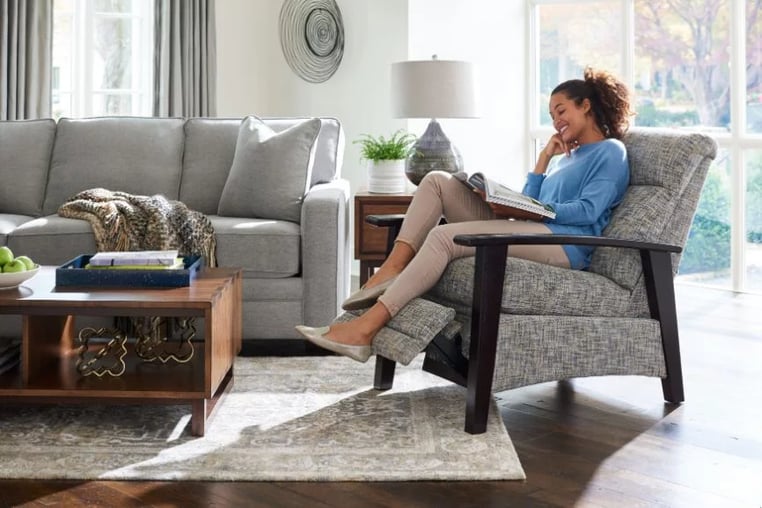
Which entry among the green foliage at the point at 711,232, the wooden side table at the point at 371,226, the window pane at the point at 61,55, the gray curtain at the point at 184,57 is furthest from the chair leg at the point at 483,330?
the window pane at the point at 61,55

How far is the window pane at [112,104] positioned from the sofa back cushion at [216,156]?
2.03 meters

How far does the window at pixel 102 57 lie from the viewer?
6.38 meters

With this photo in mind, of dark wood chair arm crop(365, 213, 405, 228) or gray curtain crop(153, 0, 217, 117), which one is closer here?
dark wood chair arm crop(365, 213, 405, 228)

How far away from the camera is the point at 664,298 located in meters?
3.13

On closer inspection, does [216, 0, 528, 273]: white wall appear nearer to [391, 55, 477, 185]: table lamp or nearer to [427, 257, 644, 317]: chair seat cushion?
[391, 55, 477, 185]: table lamp

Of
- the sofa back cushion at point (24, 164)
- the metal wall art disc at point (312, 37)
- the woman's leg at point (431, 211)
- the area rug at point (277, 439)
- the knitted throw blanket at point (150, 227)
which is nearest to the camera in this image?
the area rug at point (277, 439)

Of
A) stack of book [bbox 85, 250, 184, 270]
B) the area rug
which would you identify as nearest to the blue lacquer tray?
stack of book [bbox 85, 250, 184, 270]

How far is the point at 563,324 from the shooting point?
118 inches

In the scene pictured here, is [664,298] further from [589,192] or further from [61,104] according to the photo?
[61,104]

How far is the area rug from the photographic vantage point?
252cm

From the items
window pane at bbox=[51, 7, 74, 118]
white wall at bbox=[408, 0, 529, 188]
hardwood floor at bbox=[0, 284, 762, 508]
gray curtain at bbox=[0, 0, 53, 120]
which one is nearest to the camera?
hardwood floor at bbox=[0, 284, 762, 508]

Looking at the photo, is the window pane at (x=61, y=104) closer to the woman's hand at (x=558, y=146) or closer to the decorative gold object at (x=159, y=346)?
the decorative gold object at (x=159, y=346)

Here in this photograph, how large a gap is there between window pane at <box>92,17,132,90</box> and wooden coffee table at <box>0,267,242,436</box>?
3513 mm

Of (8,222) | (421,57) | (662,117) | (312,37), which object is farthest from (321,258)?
(312,37)
